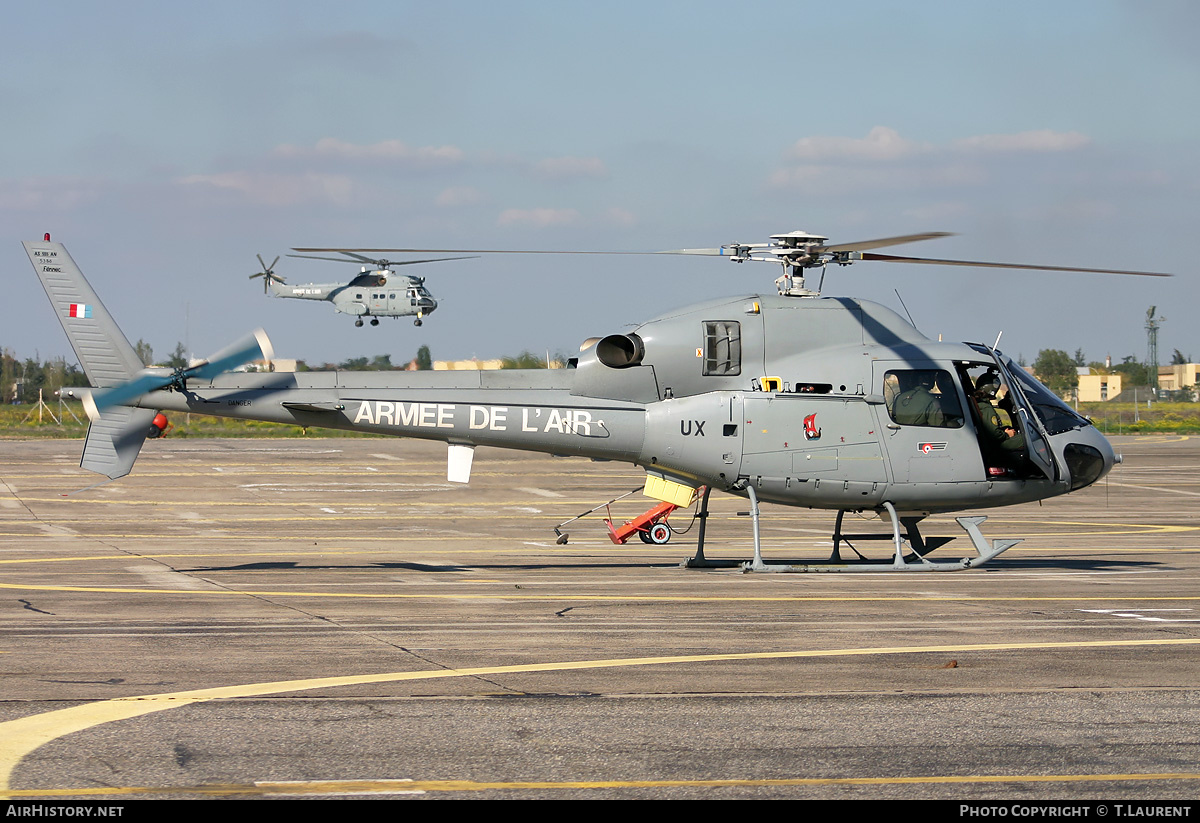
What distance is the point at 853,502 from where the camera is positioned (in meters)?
18.3

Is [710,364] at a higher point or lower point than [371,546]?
higher

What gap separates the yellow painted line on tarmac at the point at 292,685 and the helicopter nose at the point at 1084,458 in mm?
6331

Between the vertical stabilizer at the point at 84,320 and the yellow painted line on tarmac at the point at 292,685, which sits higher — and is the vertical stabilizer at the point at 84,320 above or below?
above

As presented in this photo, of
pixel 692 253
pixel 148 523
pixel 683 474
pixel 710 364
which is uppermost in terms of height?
pixel 692 253

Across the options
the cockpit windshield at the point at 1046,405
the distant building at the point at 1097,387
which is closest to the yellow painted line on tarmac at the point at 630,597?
the cockpit windshield at the point at 1046,405

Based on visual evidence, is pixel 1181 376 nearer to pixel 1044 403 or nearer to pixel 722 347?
pixel 1044 403

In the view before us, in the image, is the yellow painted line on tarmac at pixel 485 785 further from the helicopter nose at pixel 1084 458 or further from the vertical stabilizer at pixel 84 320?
the helicopter nose at pixel 1084 458

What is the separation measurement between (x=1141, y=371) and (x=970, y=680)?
173m

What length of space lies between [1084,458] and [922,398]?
9.52ft

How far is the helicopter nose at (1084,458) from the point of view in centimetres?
1850

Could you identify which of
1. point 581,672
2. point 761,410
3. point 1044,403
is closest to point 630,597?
point 761,410

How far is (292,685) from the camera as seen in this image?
10109 millimetres

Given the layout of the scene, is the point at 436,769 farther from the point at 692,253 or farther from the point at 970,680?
the point at 692,253

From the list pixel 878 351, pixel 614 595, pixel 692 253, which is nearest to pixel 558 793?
pixel 614 595
